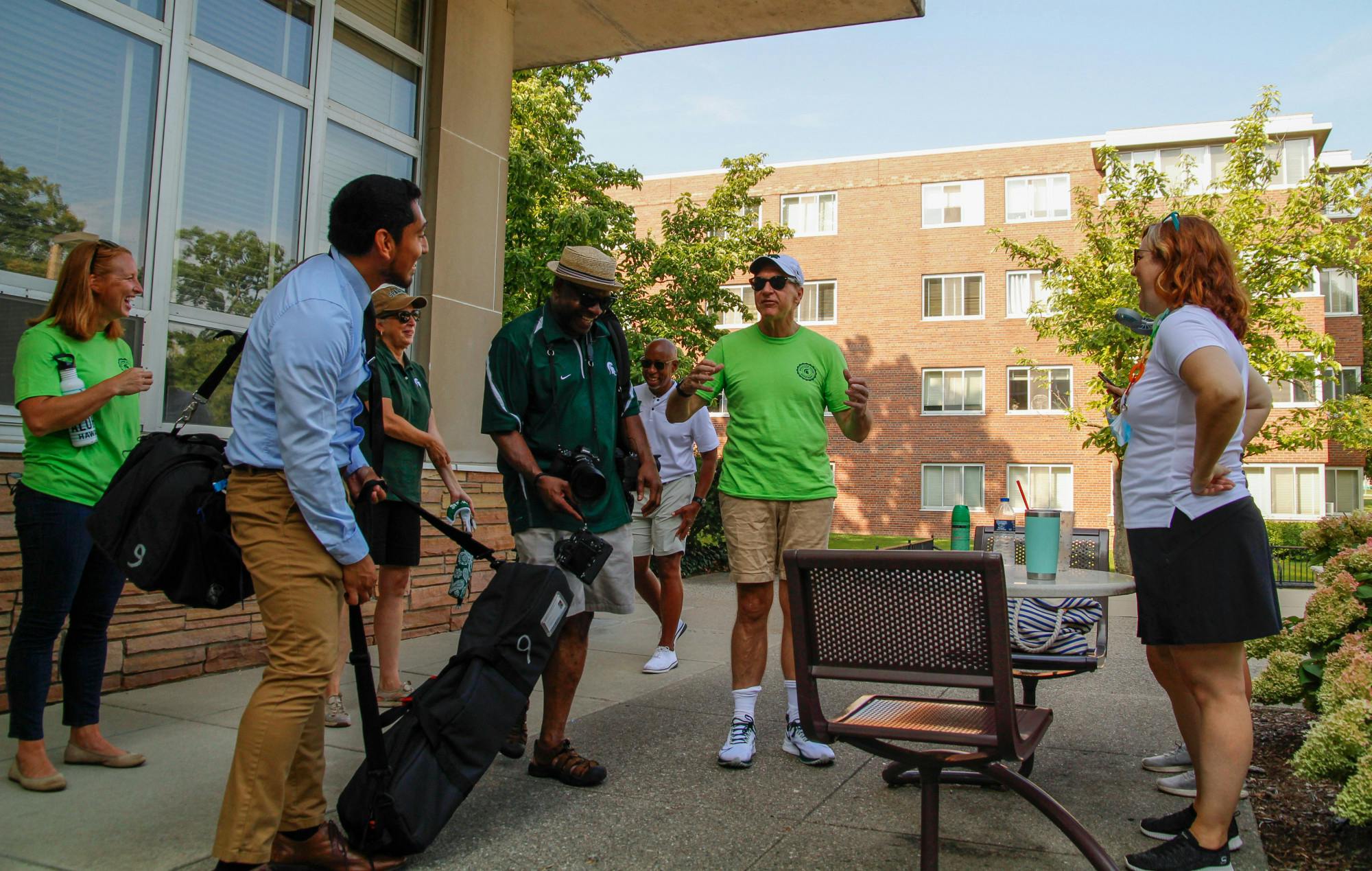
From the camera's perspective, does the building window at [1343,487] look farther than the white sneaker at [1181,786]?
Yes

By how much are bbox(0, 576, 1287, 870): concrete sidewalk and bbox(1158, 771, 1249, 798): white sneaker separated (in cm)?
4

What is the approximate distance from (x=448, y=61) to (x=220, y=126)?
2.15 m

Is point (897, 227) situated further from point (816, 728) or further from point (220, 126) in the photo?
point (816, 728)

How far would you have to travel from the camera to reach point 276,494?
281cm

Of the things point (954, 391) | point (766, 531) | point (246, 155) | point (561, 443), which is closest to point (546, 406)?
point (561, 443)

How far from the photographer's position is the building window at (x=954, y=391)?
33.9m

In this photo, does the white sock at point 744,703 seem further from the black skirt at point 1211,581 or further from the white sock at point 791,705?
the black skirt at point 1211,581

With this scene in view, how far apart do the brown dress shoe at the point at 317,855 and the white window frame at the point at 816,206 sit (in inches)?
1321

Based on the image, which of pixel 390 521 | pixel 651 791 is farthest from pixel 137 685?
pixel 651 791

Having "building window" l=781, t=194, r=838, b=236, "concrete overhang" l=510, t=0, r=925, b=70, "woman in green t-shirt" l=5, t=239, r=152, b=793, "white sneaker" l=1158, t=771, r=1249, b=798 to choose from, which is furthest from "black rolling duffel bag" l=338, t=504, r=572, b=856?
"building window" l=781, t=194, r=838, b=236

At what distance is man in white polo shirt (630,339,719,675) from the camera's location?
6664 mm

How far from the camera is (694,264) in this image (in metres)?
21.8

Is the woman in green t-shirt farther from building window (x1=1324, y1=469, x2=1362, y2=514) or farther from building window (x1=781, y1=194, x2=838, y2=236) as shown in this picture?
building window (x1=1324, y1=469, x2=1362, y2=514)

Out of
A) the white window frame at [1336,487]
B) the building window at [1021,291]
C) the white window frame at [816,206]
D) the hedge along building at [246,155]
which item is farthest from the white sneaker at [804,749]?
the white window frame at [1336,487]
